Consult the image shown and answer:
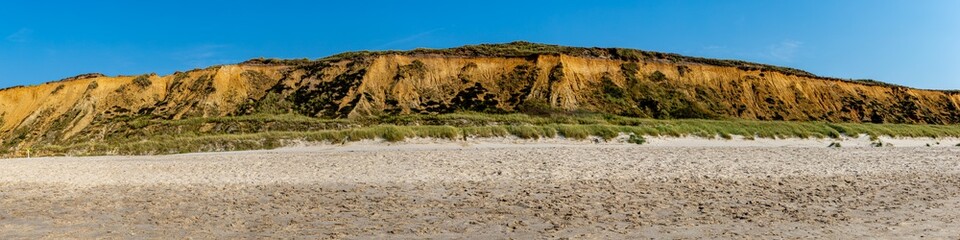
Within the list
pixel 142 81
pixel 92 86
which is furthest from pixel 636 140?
pixel 92 86

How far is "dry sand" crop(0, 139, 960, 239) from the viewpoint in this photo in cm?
820

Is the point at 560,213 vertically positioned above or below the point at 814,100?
below

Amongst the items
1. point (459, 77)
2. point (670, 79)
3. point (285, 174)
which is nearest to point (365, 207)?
point (285, 174)

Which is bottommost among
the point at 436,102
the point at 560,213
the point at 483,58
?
the point at 560,213

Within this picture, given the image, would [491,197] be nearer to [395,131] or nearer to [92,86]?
[395,131]

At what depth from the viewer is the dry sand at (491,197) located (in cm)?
820

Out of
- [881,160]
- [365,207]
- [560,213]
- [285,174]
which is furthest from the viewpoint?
[881,160]

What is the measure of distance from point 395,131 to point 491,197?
15.1m

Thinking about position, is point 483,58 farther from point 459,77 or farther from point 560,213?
point 560,213

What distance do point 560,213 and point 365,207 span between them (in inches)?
123

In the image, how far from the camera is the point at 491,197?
35.2 feet

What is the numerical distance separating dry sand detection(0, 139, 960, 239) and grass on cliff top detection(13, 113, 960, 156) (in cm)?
727

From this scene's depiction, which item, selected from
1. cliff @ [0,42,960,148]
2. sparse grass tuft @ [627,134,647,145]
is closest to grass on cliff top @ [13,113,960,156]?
sparse grass tuft @ [627,134,647,145]

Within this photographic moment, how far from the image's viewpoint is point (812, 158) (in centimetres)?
1766
